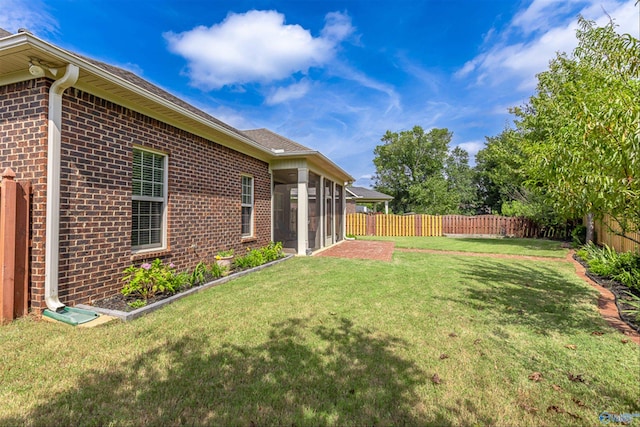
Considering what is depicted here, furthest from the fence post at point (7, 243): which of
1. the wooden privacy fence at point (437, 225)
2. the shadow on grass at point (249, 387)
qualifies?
the wooden privacy fence at point (437, 225)

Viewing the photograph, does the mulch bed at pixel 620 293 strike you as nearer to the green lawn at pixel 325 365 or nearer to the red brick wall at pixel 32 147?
the green lawn at pixel 325 365

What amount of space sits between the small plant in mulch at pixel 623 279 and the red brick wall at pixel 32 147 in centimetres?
758

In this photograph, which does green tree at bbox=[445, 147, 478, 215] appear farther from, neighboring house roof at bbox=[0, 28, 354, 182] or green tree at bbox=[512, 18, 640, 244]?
neighboring house roof at bbox=[0, 28, 354, 182]

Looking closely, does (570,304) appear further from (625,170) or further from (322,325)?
(322,325)

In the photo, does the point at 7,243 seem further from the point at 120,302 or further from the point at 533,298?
the point at 533,298

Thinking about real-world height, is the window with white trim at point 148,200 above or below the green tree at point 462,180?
below

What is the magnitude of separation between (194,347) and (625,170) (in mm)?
4772

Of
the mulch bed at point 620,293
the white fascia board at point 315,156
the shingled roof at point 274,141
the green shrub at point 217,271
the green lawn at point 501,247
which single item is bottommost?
the mulch bed at point 620,293

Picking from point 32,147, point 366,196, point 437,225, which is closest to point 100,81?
point 32,147

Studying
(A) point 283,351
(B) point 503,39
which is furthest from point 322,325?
(B) point 503,39

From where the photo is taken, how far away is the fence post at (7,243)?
3.49 m

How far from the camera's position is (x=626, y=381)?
249 cm

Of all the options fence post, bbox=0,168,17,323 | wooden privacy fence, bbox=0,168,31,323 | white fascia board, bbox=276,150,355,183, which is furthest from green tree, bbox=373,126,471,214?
fence post, bbox=0,168,17,323

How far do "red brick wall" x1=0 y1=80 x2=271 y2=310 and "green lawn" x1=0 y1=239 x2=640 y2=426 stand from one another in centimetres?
90
